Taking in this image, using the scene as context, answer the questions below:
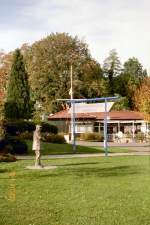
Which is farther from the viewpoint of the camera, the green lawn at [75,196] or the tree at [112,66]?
the tree at [112,66]

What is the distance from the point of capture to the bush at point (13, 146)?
29562 millimetres

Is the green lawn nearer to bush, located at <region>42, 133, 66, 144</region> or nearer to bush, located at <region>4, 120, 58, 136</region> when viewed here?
bush, located at <region>4, 120, 58, 136</region>

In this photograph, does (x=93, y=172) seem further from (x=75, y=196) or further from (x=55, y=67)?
(x=55, y=67)

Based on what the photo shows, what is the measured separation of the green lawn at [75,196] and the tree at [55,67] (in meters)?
50.3

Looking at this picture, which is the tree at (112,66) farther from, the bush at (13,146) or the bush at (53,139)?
the bush at (13,146)

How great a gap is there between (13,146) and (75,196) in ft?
57.4

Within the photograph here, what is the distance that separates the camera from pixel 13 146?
30.5m

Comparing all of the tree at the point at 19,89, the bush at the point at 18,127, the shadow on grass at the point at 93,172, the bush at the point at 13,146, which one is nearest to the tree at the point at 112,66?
the tree at the point at 19,89

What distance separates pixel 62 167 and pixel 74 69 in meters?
50.4

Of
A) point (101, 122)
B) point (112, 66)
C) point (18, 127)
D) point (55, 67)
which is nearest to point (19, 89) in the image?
point (18, 127)

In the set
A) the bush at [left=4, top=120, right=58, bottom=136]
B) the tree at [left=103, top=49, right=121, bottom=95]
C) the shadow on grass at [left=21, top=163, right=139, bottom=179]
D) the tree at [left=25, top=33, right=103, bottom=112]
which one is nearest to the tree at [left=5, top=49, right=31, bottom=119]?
the bush at [left=4, top=120, right=58, bottom=136]

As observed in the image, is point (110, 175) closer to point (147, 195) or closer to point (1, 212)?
point (147, 195)

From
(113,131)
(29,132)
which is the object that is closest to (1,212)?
(29,132)

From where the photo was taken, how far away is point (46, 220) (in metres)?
10.2
